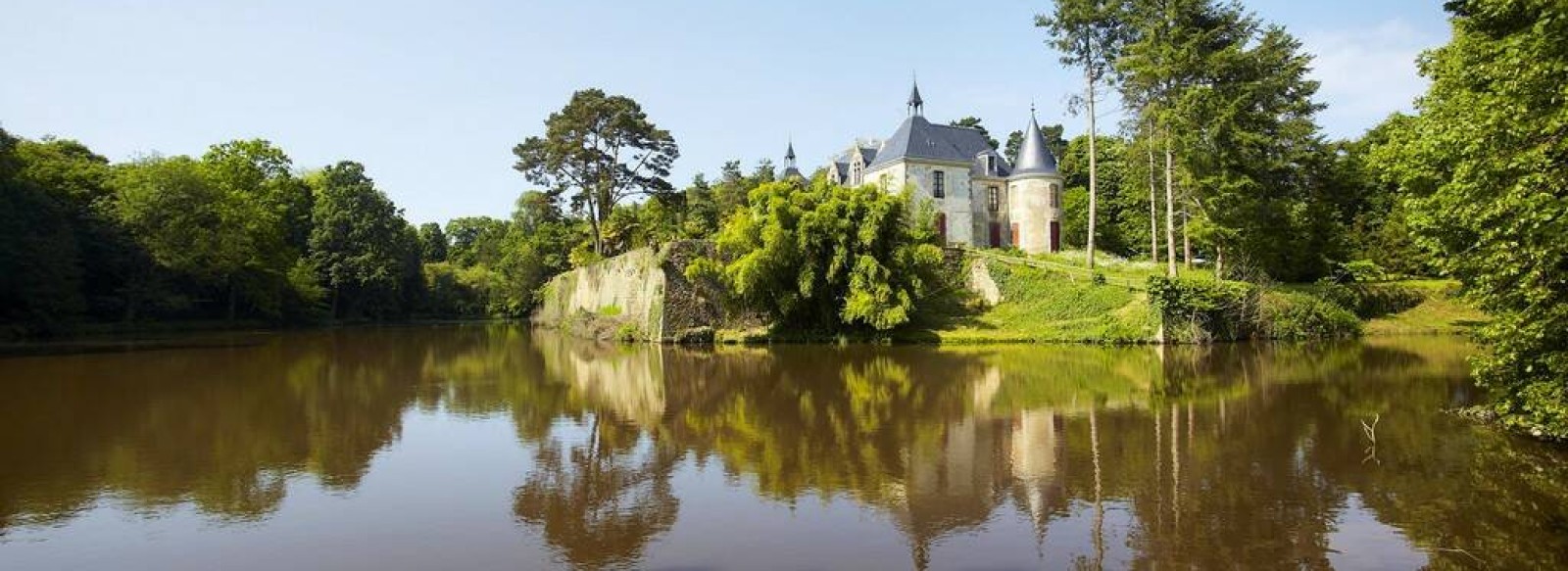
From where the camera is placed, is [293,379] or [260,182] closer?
[293,379]

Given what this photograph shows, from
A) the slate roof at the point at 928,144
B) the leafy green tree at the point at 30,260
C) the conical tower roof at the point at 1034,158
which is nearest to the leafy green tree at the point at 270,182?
the leafy green tree at the point at 30,260

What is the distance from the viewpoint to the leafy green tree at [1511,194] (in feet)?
29.3

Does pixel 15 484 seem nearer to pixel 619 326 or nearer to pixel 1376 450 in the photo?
pixel 1376 450

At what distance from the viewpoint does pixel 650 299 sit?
32094 mm

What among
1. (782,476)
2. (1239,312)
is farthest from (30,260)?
(1239,312)

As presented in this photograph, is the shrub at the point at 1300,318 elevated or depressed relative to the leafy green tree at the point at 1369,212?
depressed

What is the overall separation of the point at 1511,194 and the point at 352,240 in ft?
180

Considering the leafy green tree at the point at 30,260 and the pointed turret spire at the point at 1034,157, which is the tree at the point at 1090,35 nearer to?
the pointed turret spire at the point at 1034,157

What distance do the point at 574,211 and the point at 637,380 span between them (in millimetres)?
24821

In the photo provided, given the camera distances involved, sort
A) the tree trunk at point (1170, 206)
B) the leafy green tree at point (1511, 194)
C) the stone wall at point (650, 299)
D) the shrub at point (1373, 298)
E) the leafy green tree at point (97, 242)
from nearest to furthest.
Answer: the leafy green tree at point (1511, 194)
the tree trunk at point (1170, 206)
the stone wall at point (650, 299)
the shrub at point (1373, 298)
the leafy green tree at point (97, 242)

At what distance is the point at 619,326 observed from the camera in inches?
1373

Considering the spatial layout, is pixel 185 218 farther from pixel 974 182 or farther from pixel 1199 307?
pixel 1199 307

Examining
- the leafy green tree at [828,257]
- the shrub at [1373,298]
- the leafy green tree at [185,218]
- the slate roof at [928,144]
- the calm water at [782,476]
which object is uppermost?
the slate roof at [928,144]

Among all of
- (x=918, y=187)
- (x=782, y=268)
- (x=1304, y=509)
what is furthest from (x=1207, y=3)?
(x=1304, y=509)
